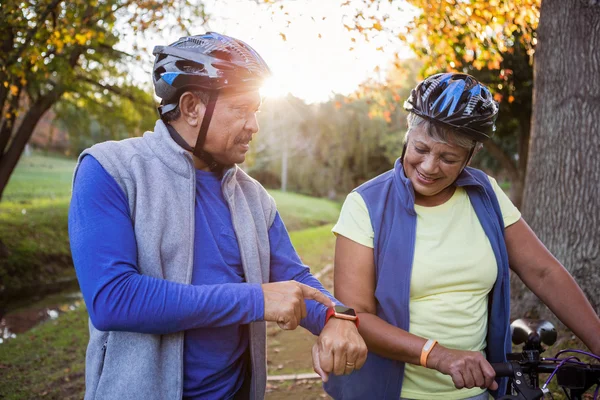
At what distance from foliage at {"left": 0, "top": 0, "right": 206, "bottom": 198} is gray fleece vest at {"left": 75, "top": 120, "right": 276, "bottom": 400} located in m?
5.54

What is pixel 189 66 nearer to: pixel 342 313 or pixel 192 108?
pixel 192 108

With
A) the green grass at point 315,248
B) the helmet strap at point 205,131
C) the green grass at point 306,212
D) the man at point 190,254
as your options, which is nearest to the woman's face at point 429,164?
the man at point 190,254

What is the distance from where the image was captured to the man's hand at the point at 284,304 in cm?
190

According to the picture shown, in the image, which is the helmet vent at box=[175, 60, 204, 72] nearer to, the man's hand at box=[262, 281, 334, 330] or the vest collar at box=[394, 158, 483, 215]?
the man's hand at box=[262, 281, 334, 330]

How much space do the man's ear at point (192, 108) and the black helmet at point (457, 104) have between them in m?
0.98

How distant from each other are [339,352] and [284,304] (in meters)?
0.27

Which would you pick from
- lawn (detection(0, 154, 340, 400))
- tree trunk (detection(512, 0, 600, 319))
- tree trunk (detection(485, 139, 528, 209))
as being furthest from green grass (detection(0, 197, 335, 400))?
tree trunk (detection(485, 139, 528, 209))

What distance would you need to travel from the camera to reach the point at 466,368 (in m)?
2.12

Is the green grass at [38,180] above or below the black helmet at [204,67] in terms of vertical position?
below

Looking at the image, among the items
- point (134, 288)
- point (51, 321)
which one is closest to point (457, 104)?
point (134, 288)

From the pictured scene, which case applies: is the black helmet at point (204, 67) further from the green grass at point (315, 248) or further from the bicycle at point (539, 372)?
the green grass at point (315, 248)

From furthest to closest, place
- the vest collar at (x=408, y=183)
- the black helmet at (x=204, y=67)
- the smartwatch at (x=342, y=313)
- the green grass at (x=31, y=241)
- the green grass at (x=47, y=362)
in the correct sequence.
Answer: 1. the green grass at (x=31, y=241)
2. the green grass at (x=47, y=362)
3. the vest collar at (x=408, y=183)
4. the black helmet at (x=204, y=67)
5. the smartwatch at (x=342, y=313)

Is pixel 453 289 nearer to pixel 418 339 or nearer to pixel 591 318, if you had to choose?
pixel 418 339

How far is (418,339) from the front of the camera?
7.42 feet
